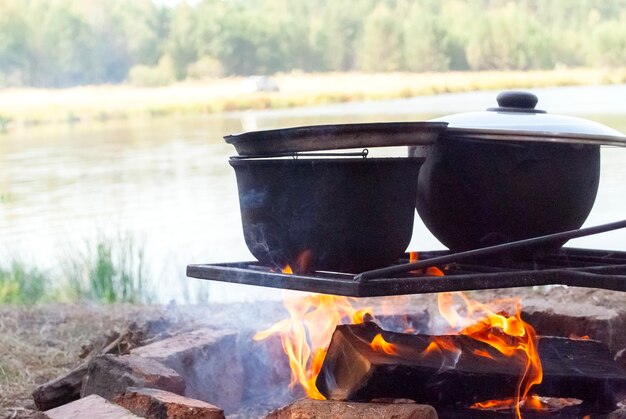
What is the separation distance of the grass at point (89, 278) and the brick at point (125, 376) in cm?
172

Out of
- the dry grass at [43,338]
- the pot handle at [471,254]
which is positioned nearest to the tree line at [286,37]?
the dry grass at [43,338]

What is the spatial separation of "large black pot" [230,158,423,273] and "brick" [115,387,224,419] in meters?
0.33

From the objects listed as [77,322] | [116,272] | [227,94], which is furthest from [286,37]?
[77,322]

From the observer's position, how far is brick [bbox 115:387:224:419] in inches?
62.8

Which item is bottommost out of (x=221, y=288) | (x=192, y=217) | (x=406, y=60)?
(x=221, y=288)

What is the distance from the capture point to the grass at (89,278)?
3.66 m

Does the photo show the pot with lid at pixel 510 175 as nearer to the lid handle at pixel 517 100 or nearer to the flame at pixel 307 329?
the lid handle at pixel 517 100

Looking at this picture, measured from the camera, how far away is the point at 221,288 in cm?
407

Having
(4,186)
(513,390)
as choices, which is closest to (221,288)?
(4,186)

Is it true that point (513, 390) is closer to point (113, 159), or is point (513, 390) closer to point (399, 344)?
point (399, 344)

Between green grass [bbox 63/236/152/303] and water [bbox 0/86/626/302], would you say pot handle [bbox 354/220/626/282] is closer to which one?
water [bbox 0/86/626/302]

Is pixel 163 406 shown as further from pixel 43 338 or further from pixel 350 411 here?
pixel 43 338

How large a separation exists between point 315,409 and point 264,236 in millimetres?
362

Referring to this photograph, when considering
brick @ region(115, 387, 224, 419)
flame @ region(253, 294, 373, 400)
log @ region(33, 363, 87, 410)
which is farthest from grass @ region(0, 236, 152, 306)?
brick @ region(115, 387, 224, 419)
